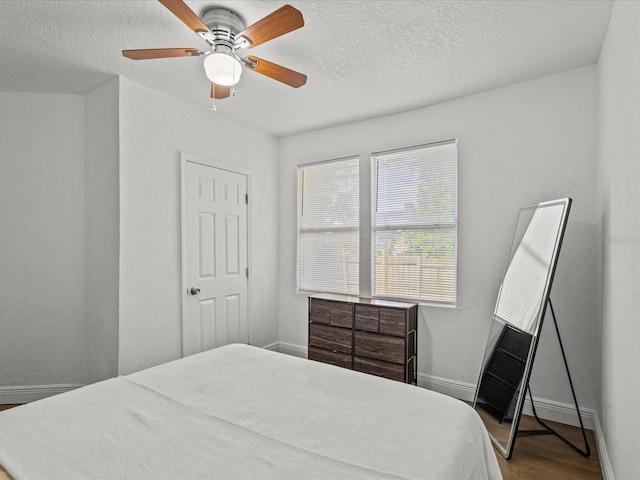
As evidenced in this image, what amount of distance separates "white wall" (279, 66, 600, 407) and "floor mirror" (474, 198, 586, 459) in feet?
0.80

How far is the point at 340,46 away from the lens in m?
2.36

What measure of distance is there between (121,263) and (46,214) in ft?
3.15

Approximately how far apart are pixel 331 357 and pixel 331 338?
0.18 meters

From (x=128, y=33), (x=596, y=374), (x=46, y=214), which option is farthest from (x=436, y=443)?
(x=46, y=214)

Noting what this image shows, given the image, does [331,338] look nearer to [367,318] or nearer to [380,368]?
[367,318]

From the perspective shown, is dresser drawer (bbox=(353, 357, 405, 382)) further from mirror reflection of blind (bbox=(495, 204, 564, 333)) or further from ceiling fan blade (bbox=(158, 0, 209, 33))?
ceiling fan blade (bbox=(158, 0, 209, 33))

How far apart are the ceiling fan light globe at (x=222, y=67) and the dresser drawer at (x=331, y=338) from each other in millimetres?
2361

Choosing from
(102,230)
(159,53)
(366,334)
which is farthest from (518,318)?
(102,230)

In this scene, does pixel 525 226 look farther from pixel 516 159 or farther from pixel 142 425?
pixel 142 425

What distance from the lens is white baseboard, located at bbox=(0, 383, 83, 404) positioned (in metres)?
3.00

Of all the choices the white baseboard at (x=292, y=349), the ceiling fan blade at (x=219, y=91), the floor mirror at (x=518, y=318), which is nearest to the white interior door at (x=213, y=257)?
the white baseboard at (x=292, y=349)

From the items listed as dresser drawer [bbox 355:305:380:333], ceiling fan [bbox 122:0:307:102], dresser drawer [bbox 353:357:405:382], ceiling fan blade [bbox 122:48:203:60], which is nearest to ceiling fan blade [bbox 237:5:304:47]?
ceiling fan [bbox 122:0:307:102]

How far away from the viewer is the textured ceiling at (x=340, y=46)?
6.57 ft

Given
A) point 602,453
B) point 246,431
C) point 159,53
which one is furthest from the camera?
point 602,453
